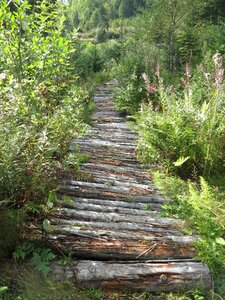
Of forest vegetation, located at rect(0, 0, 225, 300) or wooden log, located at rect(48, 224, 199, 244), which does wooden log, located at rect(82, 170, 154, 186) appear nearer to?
forest vegetation, located at rect(0, 0, 225, 300)

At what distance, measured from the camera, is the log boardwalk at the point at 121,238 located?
2.64 meters

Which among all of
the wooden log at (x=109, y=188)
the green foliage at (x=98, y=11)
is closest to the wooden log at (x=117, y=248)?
the wooden log at (x=109, y=188)

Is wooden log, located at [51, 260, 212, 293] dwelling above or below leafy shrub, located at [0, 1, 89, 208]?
below

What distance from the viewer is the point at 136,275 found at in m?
2.65

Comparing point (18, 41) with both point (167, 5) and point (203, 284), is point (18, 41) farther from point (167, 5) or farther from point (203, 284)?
point (167, 5)

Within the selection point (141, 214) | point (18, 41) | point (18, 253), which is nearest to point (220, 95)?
point (141, 214)

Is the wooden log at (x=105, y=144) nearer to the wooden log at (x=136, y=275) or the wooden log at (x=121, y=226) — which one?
the wooden log at (x=121, y=226)

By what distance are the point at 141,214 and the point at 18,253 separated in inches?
60.0

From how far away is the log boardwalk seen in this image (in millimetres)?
2637

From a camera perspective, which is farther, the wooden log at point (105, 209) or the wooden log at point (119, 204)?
the wooden log at point (119, 204)

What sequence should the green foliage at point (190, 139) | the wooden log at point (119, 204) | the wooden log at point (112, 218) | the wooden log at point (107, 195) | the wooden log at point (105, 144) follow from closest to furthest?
the wooden log at point (112, 218) → the wooden log at point (119, 204) → the wooden log at point (107, 195) → the green foliage at point (190, 139) → the wooden log at point (105, 144)

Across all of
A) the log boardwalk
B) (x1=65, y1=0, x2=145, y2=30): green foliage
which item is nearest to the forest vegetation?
the log boardwalk

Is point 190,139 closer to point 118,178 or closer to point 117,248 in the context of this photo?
point 118,178

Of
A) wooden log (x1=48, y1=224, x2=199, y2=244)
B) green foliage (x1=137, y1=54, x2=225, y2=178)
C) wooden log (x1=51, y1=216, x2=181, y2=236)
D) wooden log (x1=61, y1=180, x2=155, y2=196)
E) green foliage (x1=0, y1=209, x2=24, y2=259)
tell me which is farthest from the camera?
green foliage (x1=137, y1=54, x2=225, y2=178)
